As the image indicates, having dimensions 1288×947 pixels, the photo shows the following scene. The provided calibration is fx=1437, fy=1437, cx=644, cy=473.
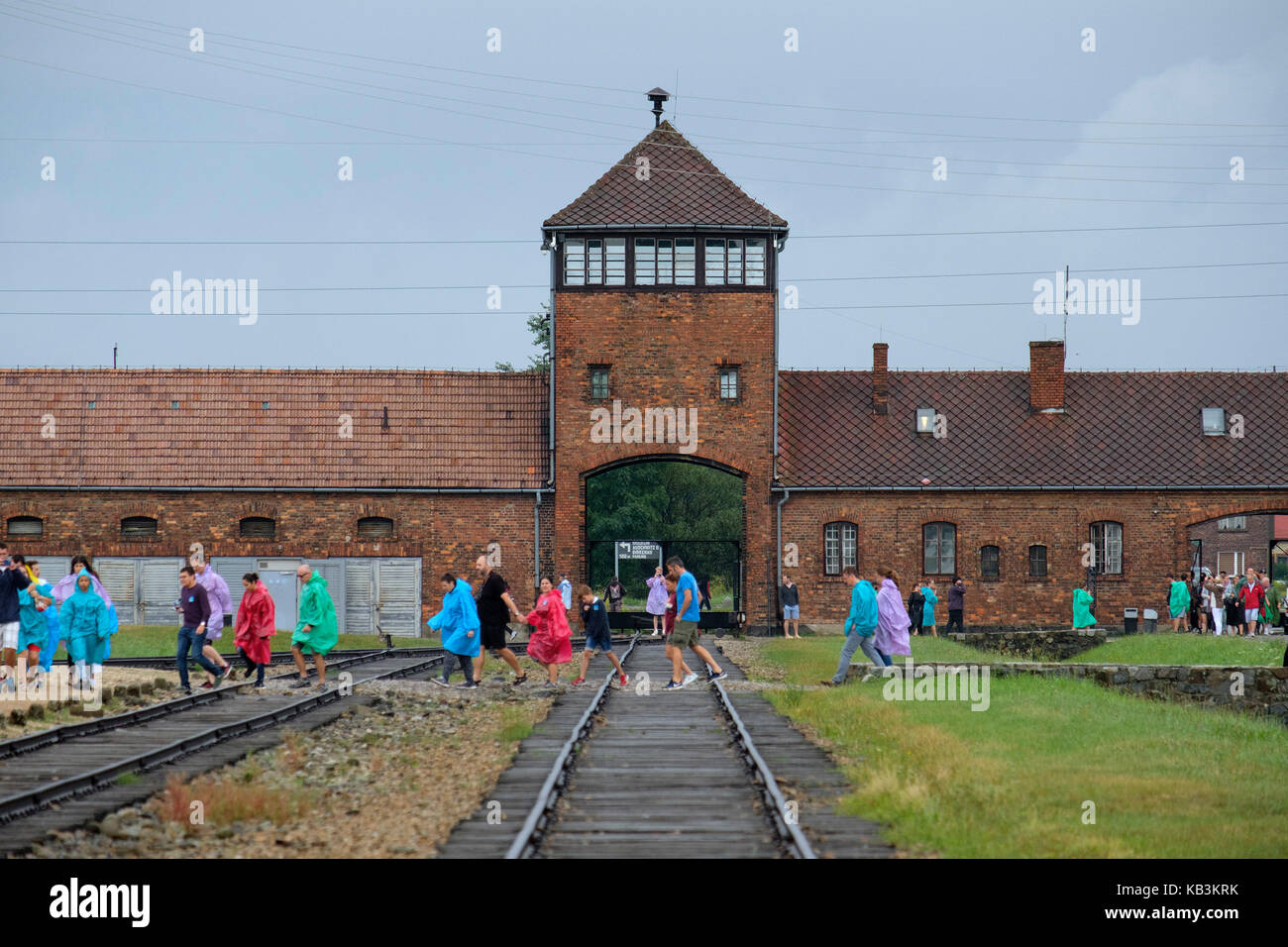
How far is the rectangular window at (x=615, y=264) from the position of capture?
1505 inches

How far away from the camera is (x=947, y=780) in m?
11.9

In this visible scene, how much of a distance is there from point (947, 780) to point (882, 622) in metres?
9.22

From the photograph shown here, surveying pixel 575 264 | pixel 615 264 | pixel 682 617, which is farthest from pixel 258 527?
pixel 682 617

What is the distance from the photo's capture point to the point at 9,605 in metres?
18.5

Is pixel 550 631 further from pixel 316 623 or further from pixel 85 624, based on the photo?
pixel 85 624

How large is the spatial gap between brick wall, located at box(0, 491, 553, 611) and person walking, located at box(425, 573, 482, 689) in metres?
16.6

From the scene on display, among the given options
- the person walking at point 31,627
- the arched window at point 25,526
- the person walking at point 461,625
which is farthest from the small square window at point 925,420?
the person walking at point 31,627

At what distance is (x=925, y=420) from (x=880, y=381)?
5.82 ft

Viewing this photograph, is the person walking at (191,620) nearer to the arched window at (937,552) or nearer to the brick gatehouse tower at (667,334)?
the brick gatehouse tower at (667,334)

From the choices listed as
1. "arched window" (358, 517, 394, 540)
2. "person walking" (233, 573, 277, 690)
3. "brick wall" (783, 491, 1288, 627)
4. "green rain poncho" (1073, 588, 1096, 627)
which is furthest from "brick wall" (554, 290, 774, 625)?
"person walking" (233, 573, 277, 690)

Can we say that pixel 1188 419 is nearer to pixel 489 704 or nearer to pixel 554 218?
pixel 554 218

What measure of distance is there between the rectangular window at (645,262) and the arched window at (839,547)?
27.0ft
